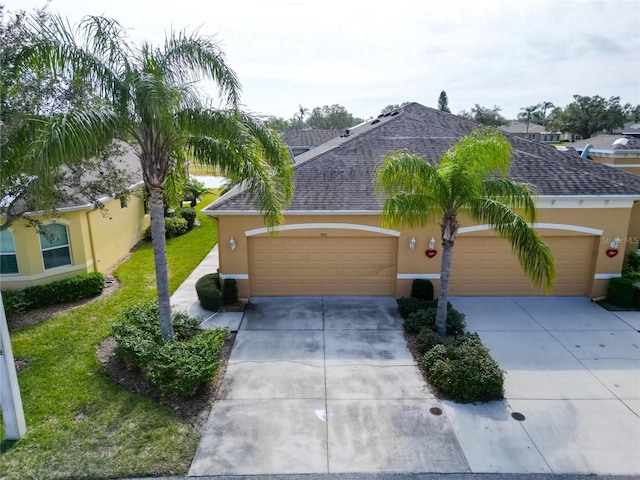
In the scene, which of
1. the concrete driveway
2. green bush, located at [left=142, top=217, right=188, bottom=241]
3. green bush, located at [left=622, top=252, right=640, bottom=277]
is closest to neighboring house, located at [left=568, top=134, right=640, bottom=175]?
green bush, located at [left=622, top=252, right=640, bottom=277]

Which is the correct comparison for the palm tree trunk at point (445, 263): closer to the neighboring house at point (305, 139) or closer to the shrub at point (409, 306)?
the shrub at point (409, 306)

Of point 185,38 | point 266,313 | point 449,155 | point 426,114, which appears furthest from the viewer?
point 426,114

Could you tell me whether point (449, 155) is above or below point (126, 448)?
above

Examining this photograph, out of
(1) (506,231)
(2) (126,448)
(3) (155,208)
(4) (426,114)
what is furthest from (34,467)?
(4) (426,114)

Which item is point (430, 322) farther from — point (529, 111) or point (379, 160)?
point (529, 111)

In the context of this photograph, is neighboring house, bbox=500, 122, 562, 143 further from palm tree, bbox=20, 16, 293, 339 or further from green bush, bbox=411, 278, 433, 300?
palm tree, bbox=20, 16, 293, 339

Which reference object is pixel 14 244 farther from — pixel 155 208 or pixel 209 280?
pixel 155 208

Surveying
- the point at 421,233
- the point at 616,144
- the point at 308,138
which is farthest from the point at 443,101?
the point at 421,233
